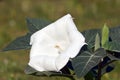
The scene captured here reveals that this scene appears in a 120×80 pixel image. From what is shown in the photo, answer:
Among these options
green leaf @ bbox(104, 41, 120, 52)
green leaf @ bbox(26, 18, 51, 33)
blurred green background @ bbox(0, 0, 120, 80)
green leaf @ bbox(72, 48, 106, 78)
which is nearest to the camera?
green leaf @ bbox(72, 48, 106, 78)

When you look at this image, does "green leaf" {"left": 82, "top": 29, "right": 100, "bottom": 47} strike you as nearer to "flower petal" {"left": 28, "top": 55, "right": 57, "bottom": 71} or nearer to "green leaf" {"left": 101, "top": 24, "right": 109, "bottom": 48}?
"green leaf" {"left": 101, "top": 24, "right": 109, "bottom": 48}

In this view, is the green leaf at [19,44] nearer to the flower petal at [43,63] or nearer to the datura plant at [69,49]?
the datura plant at [69,49]

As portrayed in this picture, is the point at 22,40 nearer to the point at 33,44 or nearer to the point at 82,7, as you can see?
the point at 33,44

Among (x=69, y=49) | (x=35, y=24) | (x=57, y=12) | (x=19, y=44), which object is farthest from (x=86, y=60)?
(x=57, y=12)

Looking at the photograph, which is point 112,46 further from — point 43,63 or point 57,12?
point 57,12

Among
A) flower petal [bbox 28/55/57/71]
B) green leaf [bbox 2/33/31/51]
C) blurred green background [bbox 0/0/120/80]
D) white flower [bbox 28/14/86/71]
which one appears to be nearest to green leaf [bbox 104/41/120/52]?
white flower [bbox 28/14/86/71]

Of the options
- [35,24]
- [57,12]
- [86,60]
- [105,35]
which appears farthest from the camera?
[57,12]
